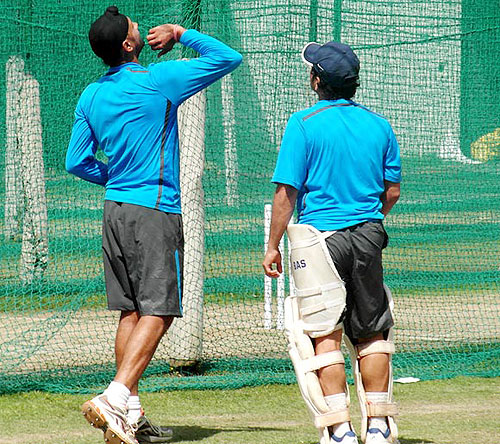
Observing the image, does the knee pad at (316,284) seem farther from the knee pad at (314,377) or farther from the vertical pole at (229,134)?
the vertical pole at (229,134)

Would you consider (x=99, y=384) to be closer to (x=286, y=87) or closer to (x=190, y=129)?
(x=190, y=129)

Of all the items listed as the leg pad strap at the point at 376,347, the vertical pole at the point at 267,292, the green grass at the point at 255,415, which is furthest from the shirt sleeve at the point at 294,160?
the vertical pole at the point at 267,292

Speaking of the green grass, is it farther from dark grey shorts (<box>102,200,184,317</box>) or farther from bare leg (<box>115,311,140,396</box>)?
dark grey shorts (<box>102,200,184,317</box>)

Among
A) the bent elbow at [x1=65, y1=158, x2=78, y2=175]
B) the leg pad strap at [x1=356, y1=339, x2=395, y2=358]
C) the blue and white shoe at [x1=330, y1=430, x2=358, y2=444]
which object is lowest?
the blue and white shoe at [x1=330, y1=430, x2=358, y2=444]

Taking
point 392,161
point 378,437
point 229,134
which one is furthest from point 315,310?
point 229,134

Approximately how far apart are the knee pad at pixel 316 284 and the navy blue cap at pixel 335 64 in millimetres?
712

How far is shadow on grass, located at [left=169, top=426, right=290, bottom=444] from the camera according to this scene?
5.48 metres

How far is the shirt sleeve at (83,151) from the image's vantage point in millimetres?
5266

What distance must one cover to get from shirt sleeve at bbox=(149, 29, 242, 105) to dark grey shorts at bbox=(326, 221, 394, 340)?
1.03m

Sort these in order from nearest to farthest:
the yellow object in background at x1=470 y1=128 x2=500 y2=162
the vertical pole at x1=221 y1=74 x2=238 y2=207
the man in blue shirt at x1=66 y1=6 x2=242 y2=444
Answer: the man in blue shirt at x1=66 y1=6 x2=242 y2=444 < the vertical pole at x1=221 y1=74 x2=238 y2=207 < the yellow object in background at x1=470 y1=128 x2=500 y2=162

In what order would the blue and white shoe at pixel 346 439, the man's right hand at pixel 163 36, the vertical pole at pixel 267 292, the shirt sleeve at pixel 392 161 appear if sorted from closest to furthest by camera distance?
the blue and white shoe at pixel 346 439
the shirt sleeve at pixel 392 161
the man's right hand at pixel 163 36
the vertical pole at pixel 267 292

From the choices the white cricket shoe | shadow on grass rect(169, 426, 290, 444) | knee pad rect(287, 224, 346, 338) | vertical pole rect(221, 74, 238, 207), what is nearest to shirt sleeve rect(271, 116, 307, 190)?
knee pad rect(287, 224, 346, 338)

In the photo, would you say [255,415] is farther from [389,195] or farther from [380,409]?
[389,195]

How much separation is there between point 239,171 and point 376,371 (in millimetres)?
3342
